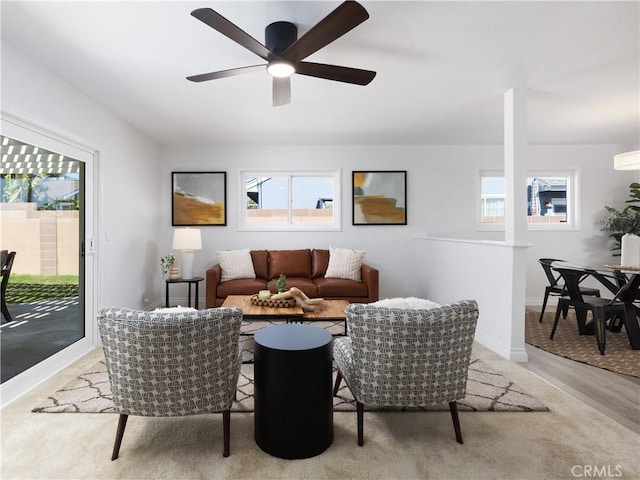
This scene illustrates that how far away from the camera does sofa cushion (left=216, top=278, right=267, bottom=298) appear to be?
4.06 meters

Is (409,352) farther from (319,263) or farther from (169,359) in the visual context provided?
(319,263)

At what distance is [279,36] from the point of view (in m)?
2.07

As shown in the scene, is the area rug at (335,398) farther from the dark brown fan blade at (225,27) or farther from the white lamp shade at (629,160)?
the white lamp shade at (629,160)

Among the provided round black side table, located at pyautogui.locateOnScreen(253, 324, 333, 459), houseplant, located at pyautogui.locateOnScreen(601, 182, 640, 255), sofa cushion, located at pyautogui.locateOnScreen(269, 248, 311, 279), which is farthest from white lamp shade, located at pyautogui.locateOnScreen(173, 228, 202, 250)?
houseplant, located at pyautogui.locateOnScreen(601, 182, 640, 255)

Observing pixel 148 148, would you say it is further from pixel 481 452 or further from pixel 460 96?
pixel 481 452

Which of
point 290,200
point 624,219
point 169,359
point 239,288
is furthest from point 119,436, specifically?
point 624,219

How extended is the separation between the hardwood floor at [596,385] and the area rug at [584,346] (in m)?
0.12

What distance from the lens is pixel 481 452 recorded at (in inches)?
67.6

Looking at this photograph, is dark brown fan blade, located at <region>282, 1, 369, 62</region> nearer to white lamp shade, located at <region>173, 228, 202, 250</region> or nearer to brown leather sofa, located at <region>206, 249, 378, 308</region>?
brown leather sofa, located at <region>206, 249, 378, 308</region>

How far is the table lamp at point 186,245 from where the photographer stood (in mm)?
4379

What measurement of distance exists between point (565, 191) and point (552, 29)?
3.90 meters

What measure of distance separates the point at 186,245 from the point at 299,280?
5.00 ft

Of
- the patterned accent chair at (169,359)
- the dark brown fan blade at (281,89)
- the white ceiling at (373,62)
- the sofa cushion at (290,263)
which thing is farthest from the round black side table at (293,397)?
the sofa cushion at (290,263)

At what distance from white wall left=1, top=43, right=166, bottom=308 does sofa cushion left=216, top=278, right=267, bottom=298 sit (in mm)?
1073
